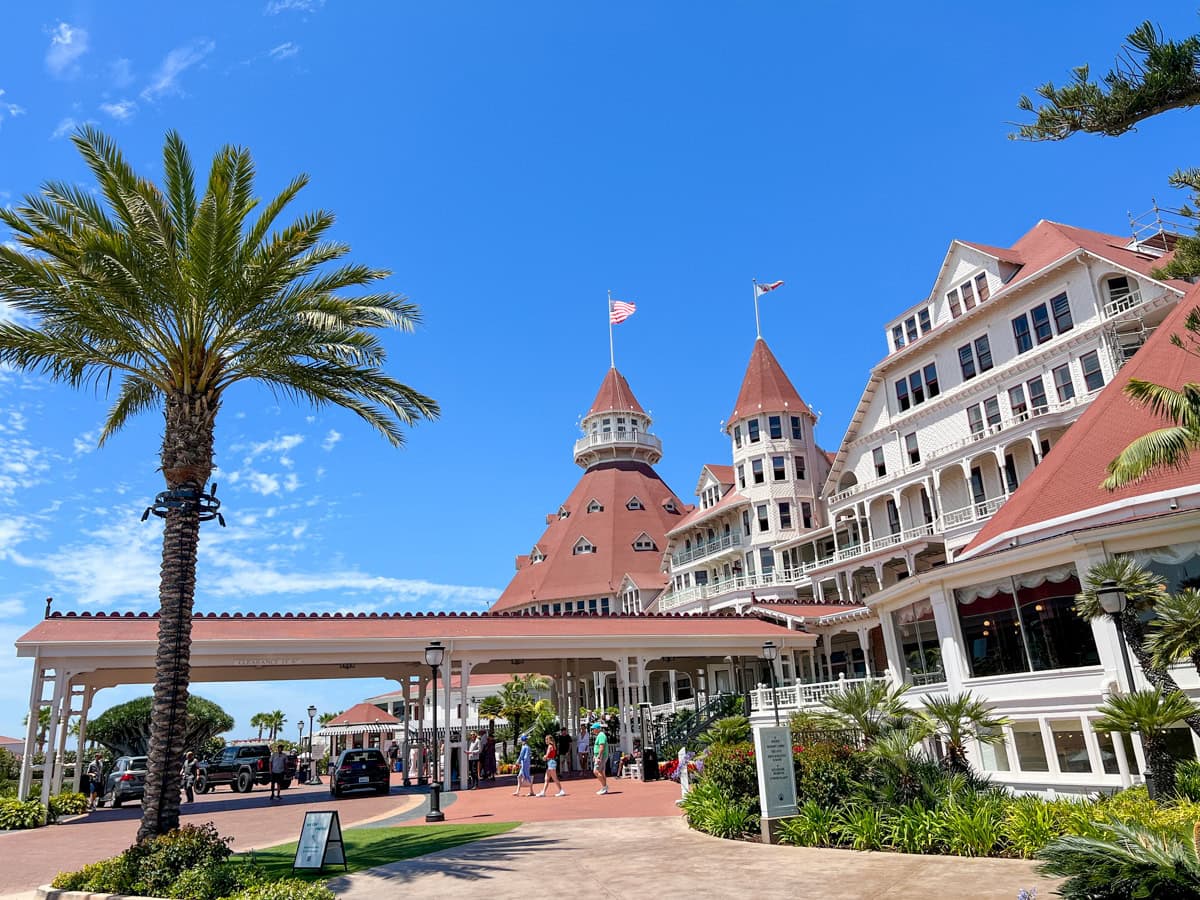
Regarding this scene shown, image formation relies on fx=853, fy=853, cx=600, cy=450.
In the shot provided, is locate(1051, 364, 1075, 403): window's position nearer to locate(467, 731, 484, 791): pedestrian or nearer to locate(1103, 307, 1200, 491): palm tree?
locate(1103, 307, 1200, 491): palm tree

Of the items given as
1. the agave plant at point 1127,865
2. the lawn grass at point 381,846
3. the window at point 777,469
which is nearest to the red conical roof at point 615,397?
the window at point 777,469

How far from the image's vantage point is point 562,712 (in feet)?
123

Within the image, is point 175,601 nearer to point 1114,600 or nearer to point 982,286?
point 1114,600

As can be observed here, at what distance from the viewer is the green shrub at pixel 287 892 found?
358 inches

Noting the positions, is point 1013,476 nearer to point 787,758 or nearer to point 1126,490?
point 1126,490

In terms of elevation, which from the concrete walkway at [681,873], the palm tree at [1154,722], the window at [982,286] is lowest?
the concrete walkway at [681,873]

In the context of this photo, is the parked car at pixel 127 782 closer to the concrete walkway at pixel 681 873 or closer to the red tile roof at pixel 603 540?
the concrete walkway at pixel 681 873

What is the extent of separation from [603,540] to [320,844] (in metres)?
53.0

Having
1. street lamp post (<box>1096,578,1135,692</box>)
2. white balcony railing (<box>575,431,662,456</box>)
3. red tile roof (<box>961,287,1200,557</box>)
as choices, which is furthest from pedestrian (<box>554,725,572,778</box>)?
white balcony railing (<box>575,431,662,456</box>)

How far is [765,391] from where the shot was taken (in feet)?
162

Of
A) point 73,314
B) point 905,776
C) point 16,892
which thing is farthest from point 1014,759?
point 73,314

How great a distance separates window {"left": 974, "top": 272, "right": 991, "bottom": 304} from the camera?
33.8 metres

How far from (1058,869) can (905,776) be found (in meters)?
6.16

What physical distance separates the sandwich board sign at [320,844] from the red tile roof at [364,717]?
4270 centimetres
